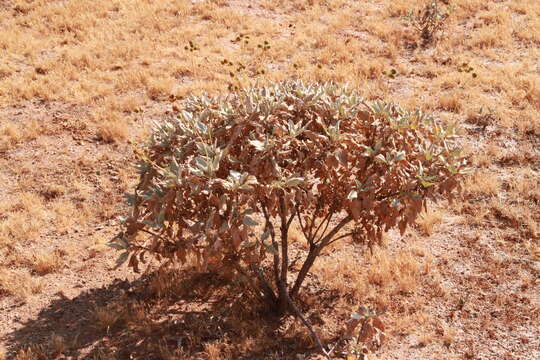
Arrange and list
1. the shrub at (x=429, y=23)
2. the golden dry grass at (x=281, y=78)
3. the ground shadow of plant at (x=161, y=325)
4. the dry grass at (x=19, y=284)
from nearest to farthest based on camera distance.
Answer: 1. the ground shadow of plant at (x=161, y=325)
2. the dry grass at (x=19, y=284)
3. the golden dry grass at (x=281, y=78)
4. the shrub at (x=429, y=23)

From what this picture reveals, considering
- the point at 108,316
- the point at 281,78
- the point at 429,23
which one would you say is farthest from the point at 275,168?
the point at 429,23

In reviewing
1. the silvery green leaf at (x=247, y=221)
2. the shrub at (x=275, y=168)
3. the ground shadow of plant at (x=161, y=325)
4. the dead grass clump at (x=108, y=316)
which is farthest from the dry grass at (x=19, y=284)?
the silvery green leaf at (x=247, y=221)

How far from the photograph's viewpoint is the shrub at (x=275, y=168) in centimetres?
376

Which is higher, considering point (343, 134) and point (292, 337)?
point (343, 134)

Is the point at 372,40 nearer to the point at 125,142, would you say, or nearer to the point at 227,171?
the point at 125,142

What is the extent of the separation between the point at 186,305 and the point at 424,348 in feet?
7.25

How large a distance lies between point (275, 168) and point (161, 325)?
206 centimetres

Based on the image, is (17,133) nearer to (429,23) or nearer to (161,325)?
(161,325)

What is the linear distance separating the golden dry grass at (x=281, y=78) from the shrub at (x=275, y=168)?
1.24 meters

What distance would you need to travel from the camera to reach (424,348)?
4.75 metres

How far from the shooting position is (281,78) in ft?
31.2

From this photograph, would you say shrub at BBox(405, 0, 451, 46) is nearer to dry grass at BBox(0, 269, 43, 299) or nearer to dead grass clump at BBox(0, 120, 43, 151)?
dead grass clump at BBox(0, 120, 43, 151)

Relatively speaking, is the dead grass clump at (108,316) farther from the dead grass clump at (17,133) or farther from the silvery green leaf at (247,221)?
the dead grass clump at (17,133)

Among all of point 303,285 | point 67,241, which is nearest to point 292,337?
point 303,285
